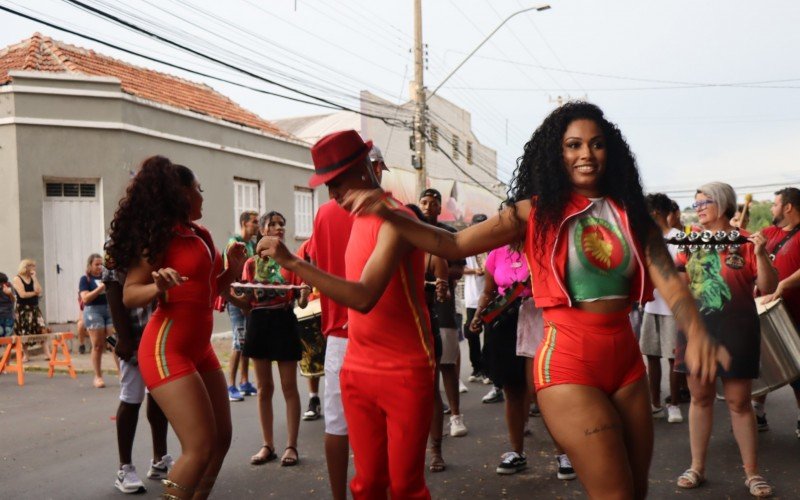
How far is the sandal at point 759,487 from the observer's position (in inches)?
201

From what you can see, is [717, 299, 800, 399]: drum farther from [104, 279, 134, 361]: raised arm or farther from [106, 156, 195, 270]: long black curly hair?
[104, 279, 134, 361]: raised arm

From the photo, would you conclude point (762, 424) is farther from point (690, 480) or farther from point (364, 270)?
point (364, 270)

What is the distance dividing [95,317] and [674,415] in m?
8.05

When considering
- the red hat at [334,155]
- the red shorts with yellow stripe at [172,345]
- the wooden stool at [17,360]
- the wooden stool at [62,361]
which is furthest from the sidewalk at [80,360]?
the red hat at [334,155]

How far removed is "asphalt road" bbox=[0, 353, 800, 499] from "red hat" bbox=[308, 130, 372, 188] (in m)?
2.91

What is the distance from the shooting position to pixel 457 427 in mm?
7133

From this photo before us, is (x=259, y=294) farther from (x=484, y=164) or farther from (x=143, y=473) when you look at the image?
(x=484, y=164)

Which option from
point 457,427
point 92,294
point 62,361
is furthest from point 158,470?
point 62,361

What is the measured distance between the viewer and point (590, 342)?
2.96m

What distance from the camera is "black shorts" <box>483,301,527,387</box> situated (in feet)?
19.6

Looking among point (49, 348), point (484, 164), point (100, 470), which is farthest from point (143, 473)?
point (484, 164)

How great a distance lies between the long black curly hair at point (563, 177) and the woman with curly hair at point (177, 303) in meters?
1.76

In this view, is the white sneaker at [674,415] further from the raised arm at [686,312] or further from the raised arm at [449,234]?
the raised arm at [449,234]

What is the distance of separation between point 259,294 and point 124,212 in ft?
7.69
